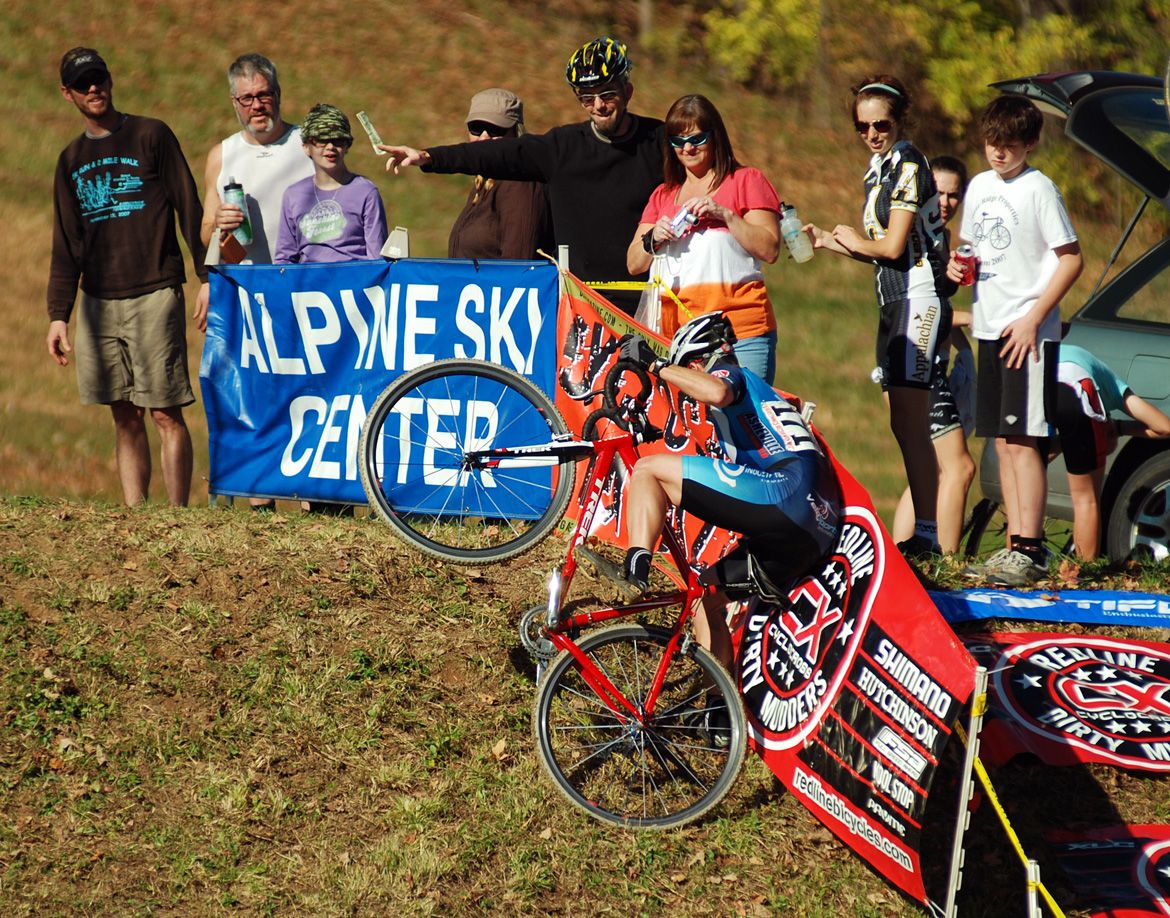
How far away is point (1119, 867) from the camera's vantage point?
6.77 m

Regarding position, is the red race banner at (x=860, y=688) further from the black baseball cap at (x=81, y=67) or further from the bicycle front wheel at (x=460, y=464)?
the black baseball cap at (x=81, y=67)

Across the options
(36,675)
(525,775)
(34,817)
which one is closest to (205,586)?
(36,675)

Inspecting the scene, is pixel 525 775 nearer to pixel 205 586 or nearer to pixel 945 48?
pixel 205 586

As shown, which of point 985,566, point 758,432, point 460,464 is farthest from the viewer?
point 985,566

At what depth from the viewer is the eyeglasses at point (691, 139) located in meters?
7.33

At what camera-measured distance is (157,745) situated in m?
6.77

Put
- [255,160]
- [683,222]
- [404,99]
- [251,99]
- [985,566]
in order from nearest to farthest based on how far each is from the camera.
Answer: [683,222] < [985,566] < [251,99] < [255,160] < [404,99]

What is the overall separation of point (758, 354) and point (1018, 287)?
4.68 feet

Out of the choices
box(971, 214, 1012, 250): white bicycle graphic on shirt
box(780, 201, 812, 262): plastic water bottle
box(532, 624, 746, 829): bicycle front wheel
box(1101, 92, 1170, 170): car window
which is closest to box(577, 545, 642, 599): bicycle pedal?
box(532, 624, 746, 829): bicycle front wheel

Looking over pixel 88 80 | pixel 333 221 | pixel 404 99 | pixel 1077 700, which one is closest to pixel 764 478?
pixel 1077 700

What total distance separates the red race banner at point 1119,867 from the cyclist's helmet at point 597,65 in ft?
14.1

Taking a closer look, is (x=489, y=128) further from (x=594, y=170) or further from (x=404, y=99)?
(x=404, y=99)

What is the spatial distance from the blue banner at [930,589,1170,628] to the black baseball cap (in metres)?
5.50

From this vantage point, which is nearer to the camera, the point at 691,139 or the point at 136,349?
the point at 691,139
